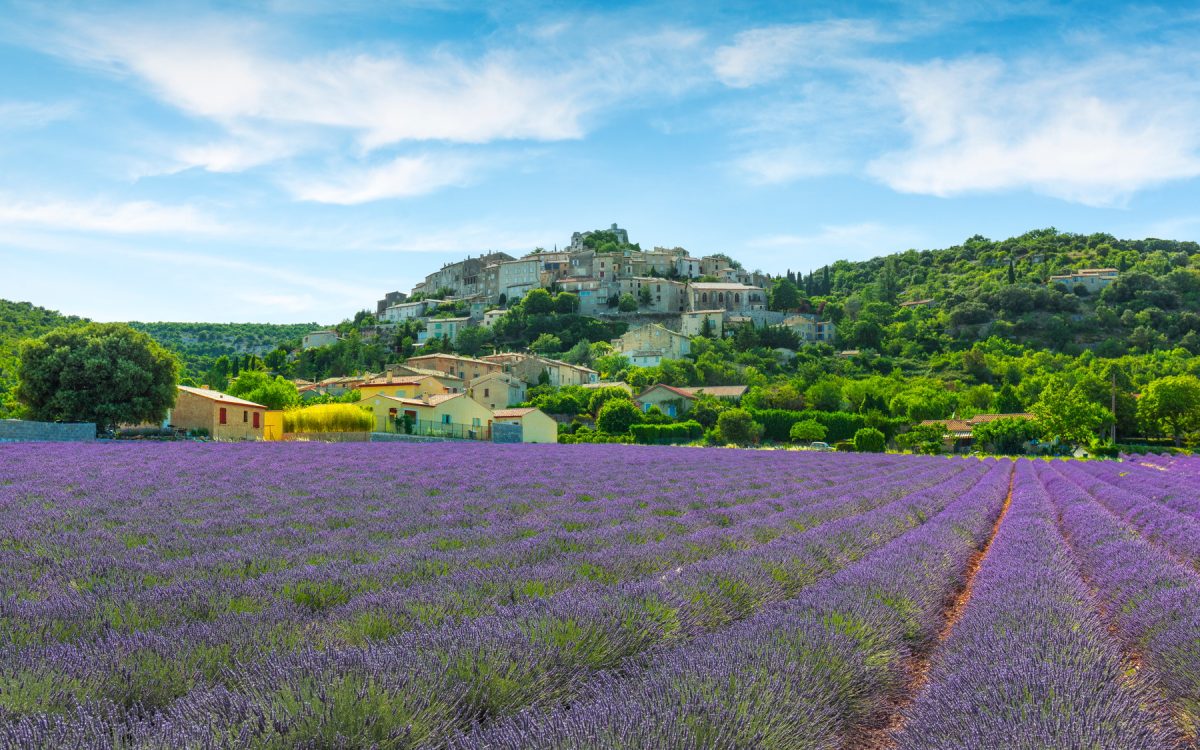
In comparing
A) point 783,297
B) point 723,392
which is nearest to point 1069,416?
point 723,392

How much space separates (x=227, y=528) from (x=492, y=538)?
284cm

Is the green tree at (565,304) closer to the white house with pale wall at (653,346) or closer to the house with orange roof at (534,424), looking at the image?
the white house with pale wall at (653,346)

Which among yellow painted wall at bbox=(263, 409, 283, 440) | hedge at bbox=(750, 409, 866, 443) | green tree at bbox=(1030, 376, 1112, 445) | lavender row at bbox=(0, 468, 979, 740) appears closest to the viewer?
lavender row at bbox=(0, 468, 979, 740)

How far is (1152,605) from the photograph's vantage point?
6082 mm

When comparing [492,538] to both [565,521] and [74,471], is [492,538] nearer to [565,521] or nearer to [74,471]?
[565,521]

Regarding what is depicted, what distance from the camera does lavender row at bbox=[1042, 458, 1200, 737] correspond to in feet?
14.7

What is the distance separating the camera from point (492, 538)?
8570mm

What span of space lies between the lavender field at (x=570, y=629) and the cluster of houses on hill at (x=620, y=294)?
3602 inches

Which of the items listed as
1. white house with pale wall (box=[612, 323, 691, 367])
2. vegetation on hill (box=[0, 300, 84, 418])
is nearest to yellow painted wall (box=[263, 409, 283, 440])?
vegetation on hill (box=[0, 300, 84, 418])

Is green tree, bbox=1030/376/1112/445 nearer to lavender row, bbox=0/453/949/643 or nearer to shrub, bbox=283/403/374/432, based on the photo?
shrub, bbox=283/403/374/432

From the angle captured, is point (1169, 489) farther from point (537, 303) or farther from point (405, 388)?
point (537, 303)

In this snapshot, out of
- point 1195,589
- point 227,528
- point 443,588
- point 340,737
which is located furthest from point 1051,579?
point 227,528

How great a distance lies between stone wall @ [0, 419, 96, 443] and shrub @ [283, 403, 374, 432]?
10841 millimetres

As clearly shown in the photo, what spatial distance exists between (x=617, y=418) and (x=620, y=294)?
6744 centimetres
